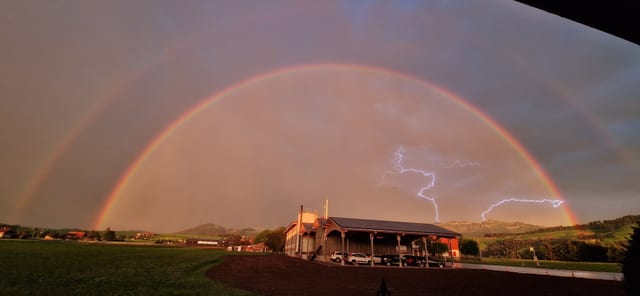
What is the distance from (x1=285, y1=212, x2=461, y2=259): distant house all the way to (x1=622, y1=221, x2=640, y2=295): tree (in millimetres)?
28652

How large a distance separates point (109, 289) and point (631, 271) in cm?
1605

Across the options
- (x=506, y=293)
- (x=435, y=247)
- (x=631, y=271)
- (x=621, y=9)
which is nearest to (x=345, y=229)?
(x=506, y=293)

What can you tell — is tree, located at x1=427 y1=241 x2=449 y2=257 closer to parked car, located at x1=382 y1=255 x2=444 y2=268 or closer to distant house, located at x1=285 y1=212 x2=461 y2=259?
distant house, located at x1=285 y1=212 x2=461 y2=259

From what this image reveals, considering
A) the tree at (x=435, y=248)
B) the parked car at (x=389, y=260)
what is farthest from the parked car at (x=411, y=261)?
the tree at (x=435, y=248)

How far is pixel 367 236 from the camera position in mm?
42938

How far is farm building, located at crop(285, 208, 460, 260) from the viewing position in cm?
3686

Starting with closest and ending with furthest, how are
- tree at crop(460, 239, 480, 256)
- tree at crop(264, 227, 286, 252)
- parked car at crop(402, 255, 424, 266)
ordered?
parked car at crop(402, 255, 424, 266) → tree at crop(460, 239, 480, 256) → tree at crop(264, 227, 286, 252)

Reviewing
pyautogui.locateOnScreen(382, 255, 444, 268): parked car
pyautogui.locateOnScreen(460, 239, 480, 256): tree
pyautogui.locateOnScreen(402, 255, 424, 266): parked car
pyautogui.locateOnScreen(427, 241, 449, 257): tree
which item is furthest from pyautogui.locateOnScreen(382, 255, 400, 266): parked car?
pyautogui.locateOnScreen(460, 239, 480, 256): tree

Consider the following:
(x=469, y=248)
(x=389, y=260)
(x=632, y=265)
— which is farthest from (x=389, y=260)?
(x=469, y=248)

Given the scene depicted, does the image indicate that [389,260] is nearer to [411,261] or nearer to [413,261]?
[411,261]

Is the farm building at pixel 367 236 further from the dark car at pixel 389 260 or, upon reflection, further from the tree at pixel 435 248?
the tree at pixel 435 248

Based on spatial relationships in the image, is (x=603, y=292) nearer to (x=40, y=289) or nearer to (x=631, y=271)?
(x=631, y=271)

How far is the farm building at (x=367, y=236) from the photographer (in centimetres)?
3686

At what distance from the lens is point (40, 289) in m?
11.1
